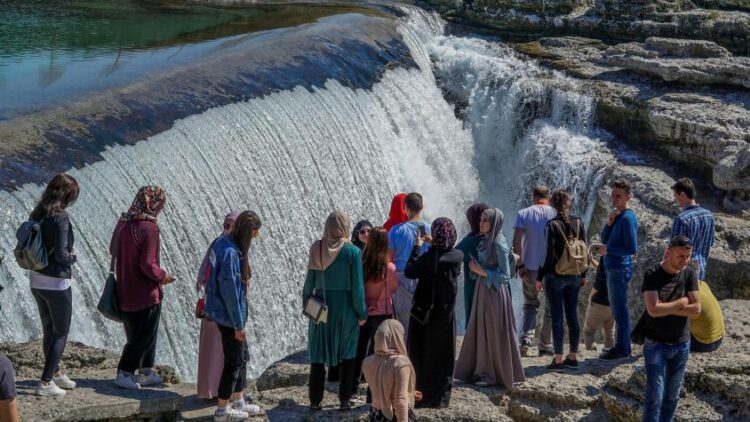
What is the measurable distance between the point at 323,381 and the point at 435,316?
0.96 meters

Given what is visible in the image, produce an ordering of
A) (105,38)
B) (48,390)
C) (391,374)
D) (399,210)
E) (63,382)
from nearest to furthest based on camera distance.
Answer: (391,374) < (48,390) < (63,382) < (399,210) < (105,38)

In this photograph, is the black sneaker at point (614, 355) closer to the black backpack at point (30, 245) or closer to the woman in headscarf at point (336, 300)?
the woman in headscarf at point (336, 300)

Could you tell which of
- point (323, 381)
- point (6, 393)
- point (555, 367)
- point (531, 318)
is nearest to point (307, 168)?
point (531, 318)

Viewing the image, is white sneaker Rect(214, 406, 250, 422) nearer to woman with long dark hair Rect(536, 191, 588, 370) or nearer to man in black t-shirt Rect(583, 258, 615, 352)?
woman with long dark hair Rect(536, 191, 588, 370)

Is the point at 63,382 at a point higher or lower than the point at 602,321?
lower

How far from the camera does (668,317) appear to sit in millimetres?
7605

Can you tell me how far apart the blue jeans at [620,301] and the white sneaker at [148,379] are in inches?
154

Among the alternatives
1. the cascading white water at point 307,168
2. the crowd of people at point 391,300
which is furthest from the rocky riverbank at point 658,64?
the crowd of people at point 391,300

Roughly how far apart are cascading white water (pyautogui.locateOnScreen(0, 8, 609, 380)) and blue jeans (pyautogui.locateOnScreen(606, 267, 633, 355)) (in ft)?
14.0

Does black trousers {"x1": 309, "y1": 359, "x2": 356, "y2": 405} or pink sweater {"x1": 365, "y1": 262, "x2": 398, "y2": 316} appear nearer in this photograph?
black trousers {"x1": 309, "y1": 359, "x2": 356, "y2": 405}

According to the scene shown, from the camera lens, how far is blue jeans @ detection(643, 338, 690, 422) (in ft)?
25.2

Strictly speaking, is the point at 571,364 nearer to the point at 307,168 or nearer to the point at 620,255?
the point at 620,255

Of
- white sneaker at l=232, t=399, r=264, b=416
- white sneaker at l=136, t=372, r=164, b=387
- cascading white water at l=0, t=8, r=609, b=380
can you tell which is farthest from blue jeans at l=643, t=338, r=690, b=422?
cascading white water at l=0, t=8, r=609, b=380

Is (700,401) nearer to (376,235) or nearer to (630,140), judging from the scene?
(376,235)
